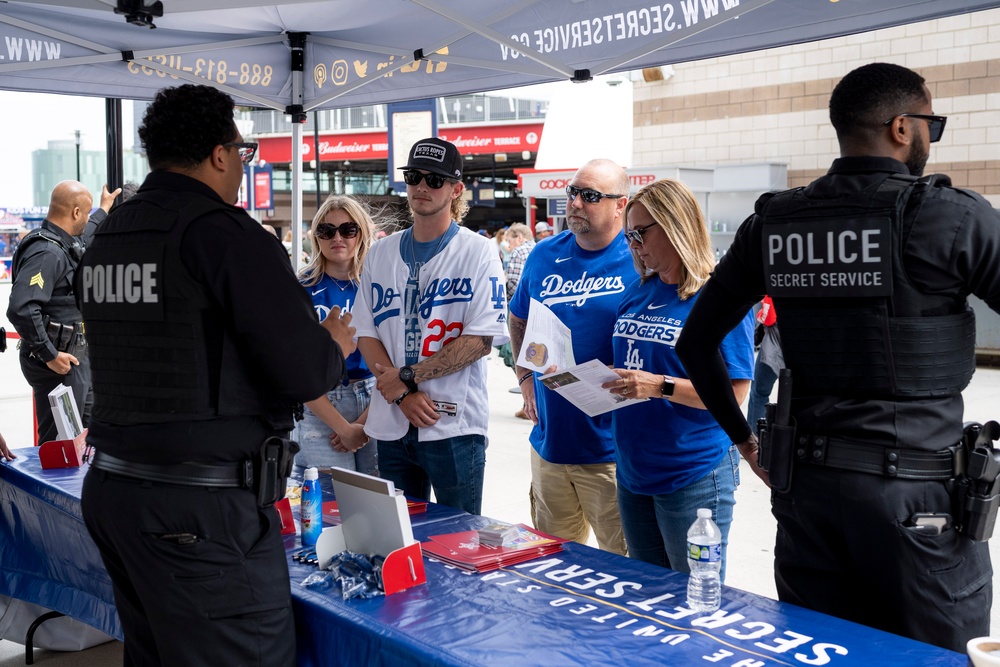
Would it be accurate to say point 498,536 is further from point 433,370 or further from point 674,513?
point 433,370

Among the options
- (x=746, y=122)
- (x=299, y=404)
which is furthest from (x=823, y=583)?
(x=746, y=122)

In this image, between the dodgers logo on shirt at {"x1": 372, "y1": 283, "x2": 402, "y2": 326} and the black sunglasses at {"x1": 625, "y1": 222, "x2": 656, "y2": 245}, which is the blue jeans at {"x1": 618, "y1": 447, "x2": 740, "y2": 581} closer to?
the black sunglasses at {"x1": 625, "y1": 222, "x2": 656, "y2": 245}

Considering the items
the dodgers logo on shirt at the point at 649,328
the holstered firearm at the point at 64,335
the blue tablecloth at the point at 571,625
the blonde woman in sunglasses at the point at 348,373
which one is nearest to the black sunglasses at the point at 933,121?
the dodgers logo on shirt at the point at 649,328

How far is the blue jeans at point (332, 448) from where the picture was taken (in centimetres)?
341

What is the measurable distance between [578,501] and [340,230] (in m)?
1.42

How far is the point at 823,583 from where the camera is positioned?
6.35ft

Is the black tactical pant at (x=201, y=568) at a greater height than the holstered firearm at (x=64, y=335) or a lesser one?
lesser

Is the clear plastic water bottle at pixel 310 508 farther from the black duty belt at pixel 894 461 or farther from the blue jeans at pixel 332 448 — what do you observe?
the black duty belt at pixel 894 461

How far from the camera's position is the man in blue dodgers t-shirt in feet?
10.1

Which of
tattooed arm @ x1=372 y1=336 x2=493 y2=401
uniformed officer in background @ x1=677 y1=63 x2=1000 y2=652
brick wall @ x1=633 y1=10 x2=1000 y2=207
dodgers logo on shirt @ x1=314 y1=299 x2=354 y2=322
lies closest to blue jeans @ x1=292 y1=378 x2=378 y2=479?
dodgers logo on shirt @ x1=314 y1=299 x2=354 y2=322

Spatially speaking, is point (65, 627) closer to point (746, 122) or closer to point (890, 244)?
point (890, 244)

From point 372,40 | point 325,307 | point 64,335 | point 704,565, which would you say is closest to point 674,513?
point 704,565

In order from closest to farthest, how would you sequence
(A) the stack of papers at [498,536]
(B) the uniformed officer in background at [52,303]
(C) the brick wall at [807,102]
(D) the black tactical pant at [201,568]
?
(D) the black tactical pant at [201,568] < (A) the stack of papers at [498,536] < (B) the uniformed officer in background at [52,303] < (C) the brick wall at [807,102]

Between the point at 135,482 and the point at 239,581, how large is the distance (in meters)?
0.30
